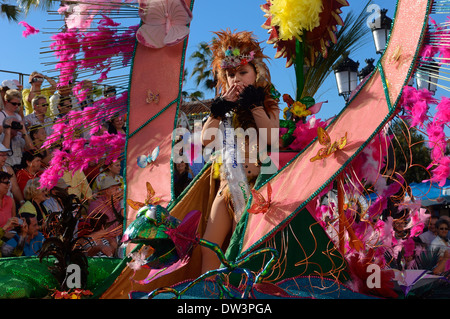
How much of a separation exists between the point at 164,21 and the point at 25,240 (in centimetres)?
202

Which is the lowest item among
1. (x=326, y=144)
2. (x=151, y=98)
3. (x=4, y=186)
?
(x=4, y=186)

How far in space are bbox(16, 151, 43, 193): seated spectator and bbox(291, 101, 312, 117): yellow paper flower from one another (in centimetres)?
243

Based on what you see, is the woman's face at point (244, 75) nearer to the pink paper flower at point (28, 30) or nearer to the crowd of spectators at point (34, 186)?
the crowd of spectators at point (34, 186)

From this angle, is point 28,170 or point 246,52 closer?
point 246,52

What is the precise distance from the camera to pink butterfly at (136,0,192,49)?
3.19 metres

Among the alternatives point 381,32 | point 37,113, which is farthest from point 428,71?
point 37,113

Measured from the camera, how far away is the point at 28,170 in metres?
4.50

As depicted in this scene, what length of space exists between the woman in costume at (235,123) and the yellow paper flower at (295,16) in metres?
0.21

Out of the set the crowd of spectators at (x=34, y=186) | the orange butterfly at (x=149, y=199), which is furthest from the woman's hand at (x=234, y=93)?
the crowd of spectators at (x=34, y=186)

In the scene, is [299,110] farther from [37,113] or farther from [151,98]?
[37,113]

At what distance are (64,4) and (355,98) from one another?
1.79m

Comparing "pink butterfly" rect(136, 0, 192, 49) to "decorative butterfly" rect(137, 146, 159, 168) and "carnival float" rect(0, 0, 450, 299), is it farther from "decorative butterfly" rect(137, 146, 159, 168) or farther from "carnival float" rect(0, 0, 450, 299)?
"decorative butterfly" rect(137, 146, 159, 168)
